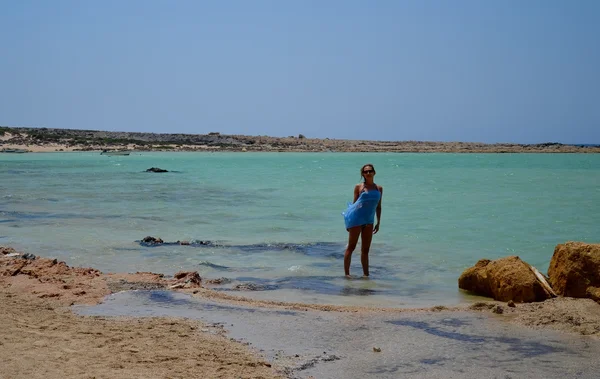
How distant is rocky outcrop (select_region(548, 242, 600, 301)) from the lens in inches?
279

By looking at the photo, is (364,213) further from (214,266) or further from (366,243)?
(214,266)

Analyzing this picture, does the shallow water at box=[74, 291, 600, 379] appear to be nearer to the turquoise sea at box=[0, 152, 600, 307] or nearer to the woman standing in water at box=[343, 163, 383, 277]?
the turquoise sea at box=[0, 152, 600, 307]

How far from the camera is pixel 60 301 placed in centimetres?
690

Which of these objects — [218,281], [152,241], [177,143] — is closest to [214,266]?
[218,281]

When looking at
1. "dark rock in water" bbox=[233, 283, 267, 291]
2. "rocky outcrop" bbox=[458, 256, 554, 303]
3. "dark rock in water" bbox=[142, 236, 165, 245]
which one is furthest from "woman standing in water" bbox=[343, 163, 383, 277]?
"dark rock in water" bbox=[142, 236, 165, 245]

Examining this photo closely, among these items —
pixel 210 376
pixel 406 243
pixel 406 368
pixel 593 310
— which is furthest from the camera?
pixel 406 243

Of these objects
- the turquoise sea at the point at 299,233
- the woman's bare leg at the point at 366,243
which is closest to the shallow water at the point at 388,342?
the turquoise sea at the point at 299,233

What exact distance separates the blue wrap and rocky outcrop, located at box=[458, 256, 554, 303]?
5.52ft

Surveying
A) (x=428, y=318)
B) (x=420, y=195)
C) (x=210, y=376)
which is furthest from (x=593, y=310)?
(x=420, y=195)

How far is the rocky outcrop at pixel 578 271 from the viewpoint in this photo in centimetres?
708

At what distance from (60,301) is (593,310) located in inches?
215

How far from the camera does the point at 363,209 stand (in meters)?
9.14

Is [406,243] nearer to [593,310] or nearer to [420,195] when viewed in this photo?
[593,310]

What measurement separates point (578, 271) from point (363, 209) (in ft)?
9.82
